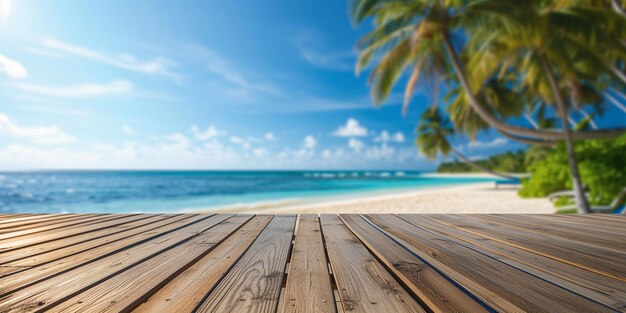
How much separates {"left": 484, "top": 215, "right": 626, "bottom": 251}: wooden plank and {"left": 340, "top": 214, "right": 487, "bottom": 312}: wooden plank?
109 centimetres

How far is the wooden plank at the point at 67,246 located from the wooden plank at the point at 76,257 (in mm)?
21

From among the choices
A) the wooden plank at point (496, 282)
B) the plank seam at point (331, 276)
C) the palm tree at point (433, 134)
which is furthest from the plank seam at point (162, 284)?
the palm tree at point (433, 134)

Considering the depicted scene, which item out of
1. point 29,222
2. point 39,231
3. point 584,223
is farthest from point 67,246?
point 584,223

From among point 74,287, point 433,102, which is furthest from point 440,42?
point 74,287

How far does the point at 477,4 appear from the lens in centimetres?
577

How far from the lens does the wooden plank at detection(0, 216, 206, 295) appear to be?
0.96 metres

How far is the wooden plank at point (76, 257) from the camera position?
96 cm

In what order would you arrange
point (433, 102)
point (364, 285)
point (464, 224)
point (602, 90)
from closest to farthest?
point (364, 285) < point (464, 224) < point (433, 102) < point (602, 90)

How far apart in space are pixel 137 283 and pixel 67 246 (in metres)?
0.85

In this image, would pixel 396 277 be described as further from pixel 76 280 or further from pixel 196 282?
pixel 76 280

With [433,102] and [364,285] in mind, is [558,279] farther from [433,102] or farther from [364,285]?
[433,102]

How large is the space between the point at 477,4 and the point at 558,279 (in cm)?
639

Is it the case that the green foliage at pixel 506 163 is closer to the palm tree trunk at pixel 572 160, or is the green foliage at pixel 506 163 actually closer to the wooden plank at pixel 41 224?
the palm tree trunk at pixel 572 160

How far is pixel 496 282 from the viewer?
94cm
